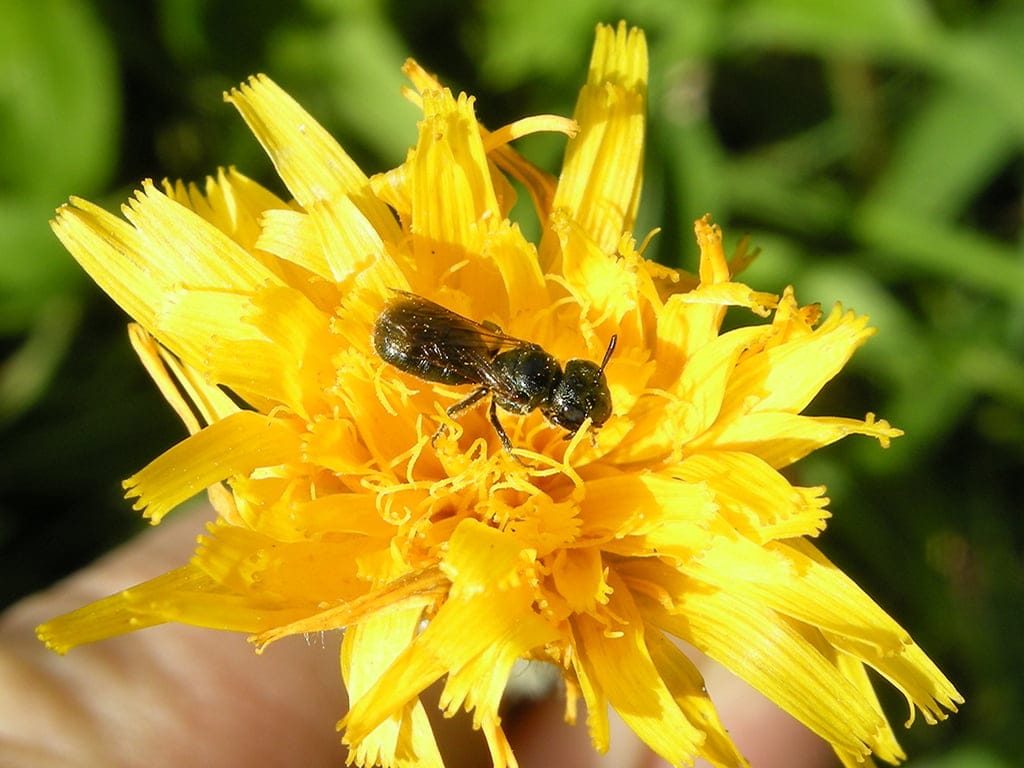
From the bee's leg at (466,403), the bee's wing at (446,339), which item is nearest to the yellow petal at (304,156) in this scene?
the bee's wing at (446,339)

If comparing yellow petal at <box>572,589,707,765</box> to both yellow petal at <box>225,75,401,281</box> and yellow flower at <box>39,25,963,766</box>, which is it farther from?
yellow petal at <box>225,75,401,281</box>

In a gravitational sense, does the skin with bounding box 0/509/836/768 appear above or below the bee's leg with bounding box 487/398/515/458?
below

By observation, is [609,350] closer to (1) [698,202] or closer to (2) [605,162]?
(2) [605,162]

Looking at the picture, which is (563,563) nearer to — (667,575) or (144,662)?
(667,575)

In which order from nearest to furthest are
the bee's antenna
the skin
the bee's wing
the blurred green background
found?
the bee's wing → the bee's antenna → the skin → the blurred green background

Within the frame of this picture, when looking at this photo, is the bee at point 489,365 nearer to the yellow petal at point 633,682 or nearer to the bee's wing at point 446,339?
the bee's wing at point 446,339

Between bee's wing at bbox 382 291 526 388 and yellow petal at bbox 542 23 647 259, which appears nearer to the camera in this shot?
bee's wing at bbox 382 291 526 388

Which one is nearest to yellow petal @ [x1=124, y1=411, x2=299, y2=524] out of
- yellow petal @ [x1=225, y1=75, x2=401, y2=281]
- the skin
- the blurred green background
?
yellow petal @ [x1=225, y1=75, x2=401, y2=281]
